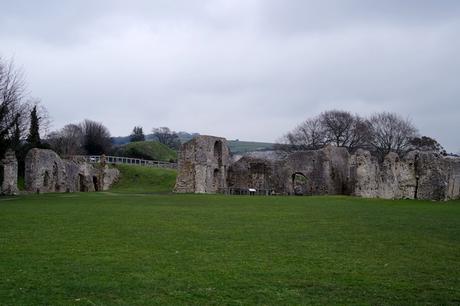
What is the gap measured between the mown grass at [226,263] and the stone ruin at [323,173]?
68.9 ft

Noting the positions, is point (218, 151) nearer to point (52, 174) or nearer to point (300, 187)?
point (300, 187)

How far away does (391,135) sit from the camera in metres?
67.9

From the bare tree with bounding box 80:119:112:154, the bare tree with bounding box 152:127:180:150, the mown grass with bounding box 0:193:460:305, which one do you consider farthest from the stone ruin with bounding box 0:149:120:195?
the bare tree with bounding box 152:127:180:150

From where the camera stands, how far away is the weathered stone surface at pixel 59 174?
38250mm

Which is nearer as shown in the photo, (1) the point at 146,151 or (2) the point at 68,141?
(2) the point at 68,141

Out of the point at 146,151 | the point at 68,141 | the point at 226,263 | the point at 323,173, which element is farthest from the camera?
the point at 146,151

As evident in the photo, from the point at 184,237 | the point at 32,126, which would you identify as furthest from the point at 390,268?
the point at 32,126

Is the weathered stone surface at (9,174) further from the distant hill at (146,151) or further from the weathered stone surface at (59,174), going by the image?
the distant hill at (146,151)

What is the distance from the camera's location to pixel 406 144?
67.4 m

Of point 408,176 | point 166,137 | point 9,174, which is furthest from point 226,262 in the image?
point 166,137

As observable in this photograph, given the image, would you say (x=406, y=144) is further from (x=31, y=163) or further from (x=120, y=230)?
(x=120, y=230)

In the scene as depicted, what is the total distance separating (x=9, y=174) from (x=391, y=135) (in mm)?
48256

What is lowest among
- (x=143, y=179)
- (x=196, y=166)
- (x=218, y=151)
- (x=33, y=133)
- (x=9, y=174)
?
(x=143, y=179)

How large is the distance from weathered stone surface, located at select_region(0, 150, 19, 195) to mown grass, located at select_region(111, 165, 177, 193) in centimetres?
1582
